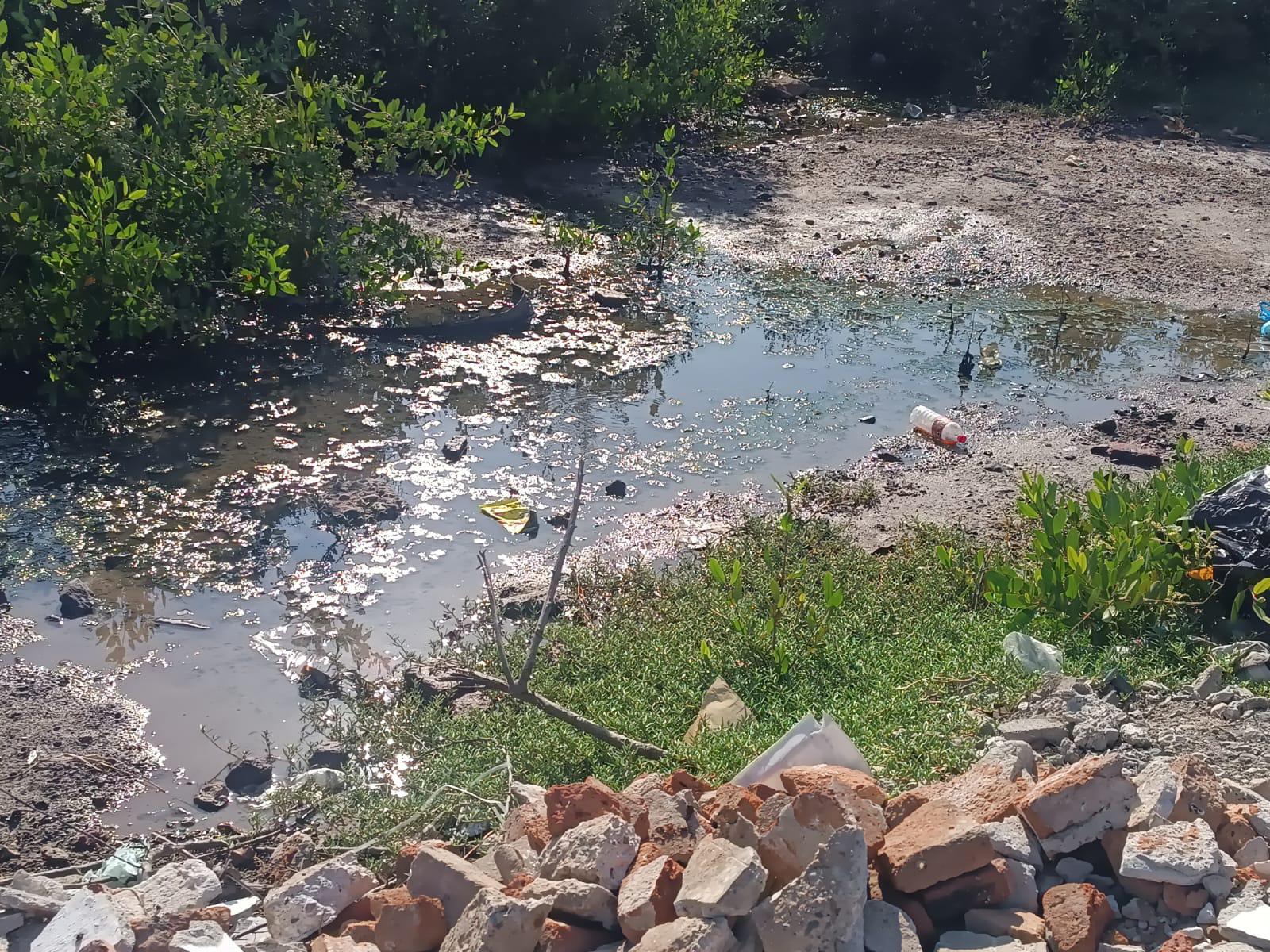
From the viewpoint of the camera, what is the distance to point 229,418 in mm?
5762

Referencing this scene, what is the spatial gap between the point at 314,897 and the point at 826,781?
1170mm

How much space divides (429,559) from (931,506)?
6.92 ft

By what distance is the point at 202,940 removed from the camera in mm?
2592

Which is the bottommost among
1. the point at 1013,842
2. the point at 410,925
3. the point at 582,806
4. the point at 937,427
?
the point at 937,427

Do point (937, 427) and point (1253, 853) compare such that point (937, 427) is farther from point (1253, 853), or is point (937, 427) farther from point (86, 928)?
point (86, 928)

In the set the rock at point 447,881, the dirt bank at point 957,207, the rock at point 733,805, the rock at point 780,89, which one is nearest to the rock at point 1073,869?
the rock at point 733,805

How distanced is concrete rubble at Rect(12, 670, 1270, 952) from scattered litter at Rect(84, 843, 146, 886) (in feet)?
0.52

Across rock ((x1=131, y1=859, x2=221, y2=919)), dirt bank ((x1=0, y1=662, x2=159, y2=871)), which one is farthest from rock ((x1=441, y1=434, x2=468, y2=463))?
rock ((x1=131, y1=859, x2=221, y2=919))

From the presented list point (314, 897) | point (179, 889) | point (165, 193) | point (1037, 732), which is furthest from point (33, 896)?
point (165, 193)

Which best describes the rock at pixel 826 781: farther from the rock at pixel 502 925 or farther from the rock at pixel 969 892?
the rock at pixel 502 925

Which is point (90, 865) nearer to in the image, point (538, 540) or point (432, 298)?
point (538, 540)

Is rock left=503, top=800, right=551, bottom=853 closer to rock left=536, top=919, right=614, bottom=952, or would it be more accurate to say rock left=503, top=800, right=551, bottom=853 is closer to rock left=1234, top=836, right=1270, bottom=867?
rock left=536, top=919, right=614, bottom=952

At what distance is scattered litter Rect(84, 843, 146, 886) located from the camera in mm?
3086

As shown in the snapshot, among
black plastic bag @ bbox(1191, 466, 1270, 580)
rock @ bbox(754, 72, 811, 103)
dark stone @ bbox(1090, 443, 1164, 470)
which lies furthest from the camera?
rock @ bbox(754, 72, 811, 103)
